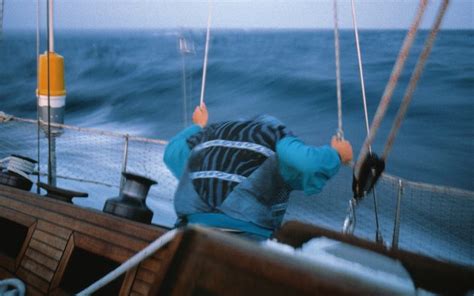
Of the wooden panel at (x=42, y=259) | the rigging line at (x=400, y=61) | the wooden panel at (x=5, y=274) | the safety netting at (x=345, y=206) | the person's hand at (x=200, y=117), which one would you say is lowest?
the safety netting at (x=345, y=206)

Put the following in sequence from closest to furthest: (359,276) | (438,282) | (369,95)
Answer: (359,276), (438,282), (369,95)

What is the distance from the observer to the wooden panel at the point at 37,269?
1715mm

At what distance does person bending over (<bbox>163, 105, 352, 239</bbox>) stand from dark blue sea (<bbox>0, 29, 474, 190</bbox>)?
197 cm

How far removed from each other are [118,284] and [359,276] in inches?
56.3

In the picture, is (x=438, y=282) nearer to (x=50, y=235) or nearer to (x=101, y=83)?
(x=50, y=235)

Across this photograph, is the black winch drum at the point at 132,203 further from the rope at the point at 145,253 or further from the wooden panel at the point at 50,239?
the rope at the point at 145,253

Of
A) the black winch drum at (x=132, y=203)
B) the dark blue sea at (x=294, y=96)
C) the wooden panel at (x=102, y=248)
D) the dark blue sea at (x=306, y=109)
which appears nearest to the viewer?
the wooden panel at (x=102, y=248)

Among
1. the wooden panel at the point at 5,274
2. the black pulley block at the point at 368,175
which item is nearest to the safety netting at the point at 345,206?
the wooden panel at the point at 5,274

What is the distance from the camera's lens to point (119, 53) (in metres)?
33.6

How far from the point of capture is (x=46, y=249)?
69.9 inches

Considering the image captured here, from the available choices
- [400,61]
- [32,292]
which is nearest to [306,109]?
[400,61]

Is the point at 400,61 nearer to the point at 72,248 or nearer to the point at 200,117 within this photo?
the point at 200,117

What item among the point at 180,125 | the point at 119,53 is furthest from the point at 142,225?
the point at 119,53

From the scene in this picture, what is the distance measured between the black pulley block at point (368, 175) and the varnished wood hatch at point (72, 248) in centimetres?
81
